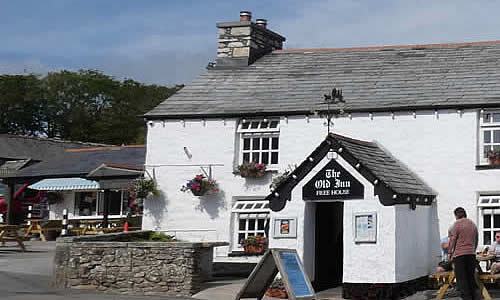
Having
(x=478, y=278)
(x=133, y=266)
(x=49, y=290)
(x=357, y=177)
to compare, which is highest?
(x=357, y=177)

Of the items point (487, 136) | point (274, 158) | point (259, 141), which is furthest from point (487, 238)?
point (259, 141)

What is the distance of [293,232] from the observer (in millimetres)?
16656

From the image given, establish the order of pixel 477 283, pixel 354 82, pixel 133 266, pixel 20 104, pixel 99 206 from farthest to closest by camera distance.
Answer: pixel 20 104
pixel 99 206
pixel 354 82
pixel 133 266
pixel 477 283

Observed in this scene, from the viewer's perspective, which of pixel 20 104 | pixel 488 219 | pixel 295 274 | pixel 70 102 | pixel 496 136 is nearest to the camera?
pixel 295 274

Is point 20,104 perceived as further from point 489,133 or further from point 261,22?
point 489,133

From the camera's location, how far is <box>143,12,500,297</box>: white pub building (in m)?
16.2

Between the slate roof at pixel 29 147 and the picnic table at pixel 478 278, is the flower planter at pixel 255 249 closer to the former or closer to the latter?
the picnic table at pixel 478 278

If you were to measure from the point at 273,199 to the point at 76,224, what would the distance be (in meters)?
18.2

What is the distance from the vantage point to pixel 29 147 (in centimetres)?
4797

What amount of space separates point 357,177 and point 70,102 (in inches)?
2223

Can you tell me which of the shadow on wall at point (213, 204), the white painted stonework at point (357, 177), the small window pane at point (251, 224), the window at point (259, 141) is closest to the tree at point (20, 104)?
the white painted stonework at point (357, 177)

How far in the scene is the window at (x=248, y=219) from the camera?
19609 millimetres

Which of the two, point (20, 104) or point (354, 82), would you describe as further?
point (20, 104)

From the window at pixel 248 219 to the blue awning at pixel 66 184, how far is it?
12596mm
